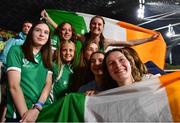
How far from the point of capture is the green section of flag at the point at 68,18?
3832 millimetres

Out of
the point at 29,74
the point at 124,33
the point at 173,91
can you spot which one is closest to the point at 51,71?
the point at 29,74

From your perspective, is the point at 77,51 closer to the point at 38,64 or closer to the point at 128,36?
the point at 38,64

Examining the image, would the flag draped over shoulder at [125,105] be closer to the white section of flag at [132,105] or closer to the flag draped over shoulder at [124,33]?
the white section of flag at [132,105]

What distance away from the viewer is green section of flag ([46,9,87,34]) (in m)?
3.83

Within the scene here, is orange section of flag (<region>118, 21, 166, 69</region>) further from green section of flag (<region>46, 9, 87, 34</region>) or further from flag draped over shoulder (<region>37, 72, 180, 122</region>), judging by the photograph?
flag draped over shoulder (<region>37, 72, 180, 122</region>)

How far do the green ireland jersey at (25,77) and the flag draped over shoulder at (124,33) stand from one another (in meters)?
1.52

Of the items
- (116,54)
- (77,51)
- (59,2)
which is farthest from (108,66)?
(59,2)

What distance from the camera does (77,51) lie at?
302 cm

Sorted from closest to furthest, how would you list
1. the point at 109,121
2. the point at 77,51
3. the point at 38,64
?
the point at 109,121, the point at 38,64, the point at 77,51

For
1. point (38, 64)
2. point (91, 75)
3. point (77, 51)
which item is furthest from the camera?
point (77, 51)

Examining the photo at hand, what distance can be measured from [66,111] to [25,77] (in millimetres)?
472

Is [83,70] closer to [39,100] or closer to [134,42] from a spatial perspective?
[39,100]

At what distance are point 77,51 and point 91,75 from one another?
0.32 metres

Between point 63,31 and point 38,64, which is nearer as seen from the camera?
point 38,64
